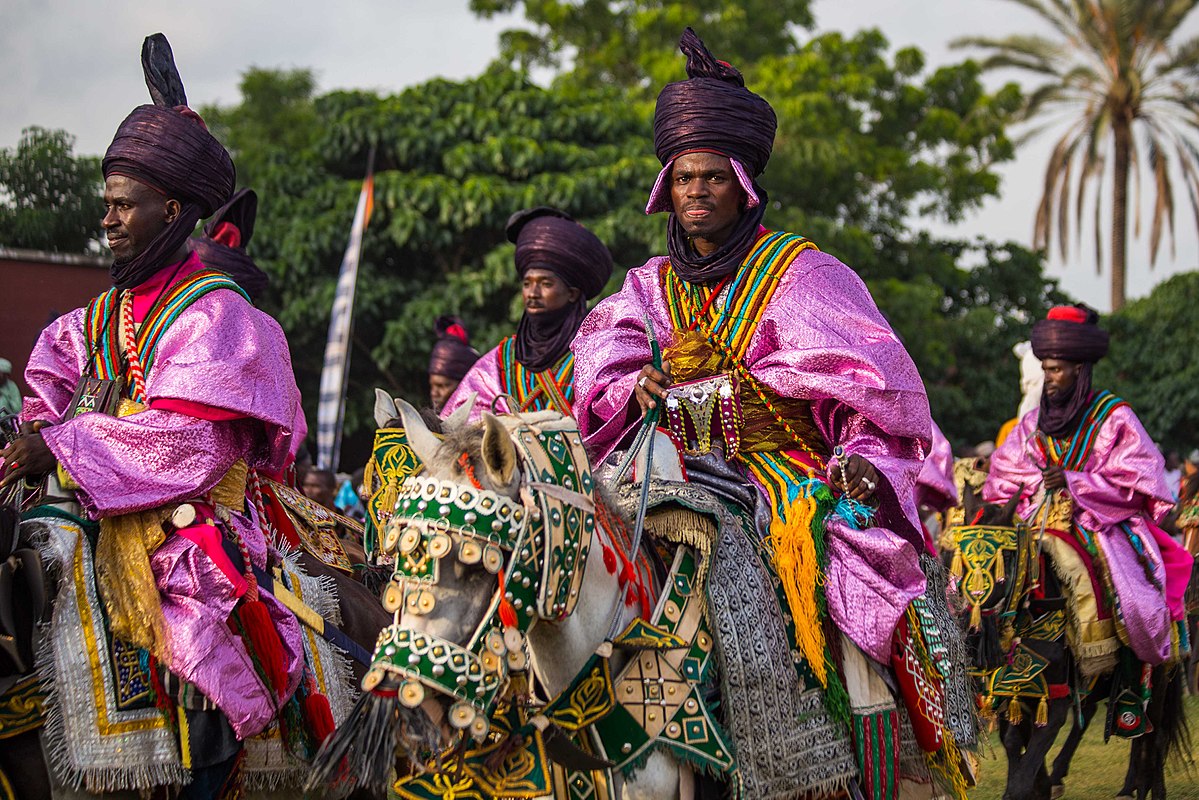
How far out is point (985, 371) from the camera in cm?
2692

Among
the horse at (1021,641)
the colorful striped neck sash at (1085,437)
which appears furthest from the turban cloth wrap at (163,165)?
the colorful striped neck sash at (1085,437)

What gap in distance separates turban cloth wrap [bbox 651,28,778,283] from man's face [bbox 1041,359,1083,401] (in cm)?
489

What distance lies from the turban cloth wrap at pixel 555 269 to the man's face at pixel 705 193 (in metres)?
3.04

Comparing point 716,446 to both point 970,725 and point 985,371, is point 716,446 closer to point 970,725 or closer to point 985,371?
point 970,725

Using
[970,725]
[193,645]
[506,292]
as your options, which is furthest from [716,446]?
[506,292]

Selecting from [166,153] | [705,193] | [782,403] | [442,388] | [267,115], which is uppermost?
[267,115]

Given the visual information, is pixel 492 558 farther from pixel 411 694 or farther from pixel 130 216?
pixel 130 216

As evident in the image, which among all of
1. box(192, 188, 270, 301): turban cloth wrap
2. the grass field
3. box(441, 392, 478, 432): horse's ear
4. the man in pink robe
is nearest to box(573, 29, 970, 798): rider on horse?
box(441, 392, 478, 432): horse's ear

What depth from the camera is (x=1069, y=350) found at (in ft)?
30.6

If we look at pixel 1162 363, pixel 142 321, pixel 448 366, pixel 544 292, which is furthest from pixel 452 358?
pixel 1162 363

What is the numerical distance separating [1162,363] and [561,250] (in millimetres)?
22503

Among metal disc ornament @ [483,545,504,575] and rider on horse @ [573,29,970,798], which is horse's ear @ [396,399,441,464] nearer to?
metal disc ornament @ [483,545,504,575]

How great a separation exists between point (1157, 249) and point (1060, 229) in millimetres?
2449

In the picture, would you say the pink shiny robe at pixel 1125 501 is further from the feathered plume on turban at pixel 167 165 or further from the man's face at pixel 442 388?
the feathered plume on turban at pixel 167 165
